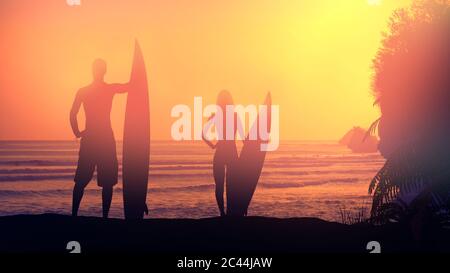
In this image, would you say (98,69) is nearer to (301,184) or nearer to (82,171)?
(82,171)

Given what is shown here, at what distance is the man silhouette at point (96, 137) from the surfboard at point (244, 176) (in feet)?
6.85

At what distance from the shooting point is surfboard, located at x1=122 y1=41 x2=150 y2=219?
33.4 feet

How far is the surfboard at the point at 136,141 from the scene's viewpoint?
401 inches

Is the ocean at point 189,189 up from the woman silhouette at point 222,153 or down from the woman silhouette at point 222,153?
down

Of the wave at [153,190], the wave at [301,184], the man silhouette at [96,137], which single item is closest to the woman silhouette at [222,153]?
the man silhouette at [96,137]

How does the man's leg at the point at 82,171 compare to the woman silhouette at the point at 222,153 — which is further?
the woman silhouette at the point at 222,153

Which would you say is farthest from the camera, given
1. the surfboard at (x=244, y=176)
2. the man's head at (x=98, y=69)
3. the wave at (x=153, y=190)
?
the wave at (x=153, y=190)

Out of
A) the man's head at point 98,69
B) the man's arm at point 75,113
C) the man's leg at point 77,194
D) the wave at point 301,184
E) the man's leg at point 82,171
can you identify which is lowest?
the wave at point 301,184

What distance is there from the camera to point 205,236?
9008mm

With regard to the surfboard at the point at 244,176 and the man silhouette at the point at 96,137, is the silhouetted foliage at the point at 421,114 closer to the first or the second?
the surfboard at the point at 244,176
